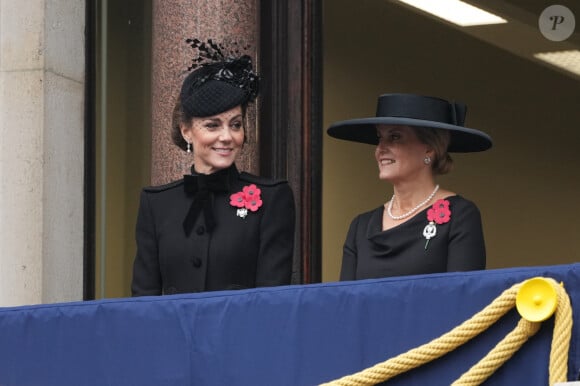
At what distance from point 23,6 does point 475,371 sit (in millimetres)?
4772

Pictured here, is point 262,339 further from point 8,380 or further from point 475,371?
point 8,380

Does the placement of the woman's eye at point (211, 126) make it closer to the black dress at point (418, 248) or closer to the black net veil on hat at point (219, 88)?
the black net veil on hat at point (219, 88)

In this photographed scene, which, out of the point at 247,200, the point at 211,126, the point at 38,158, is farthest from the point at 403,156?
the point at 38,158

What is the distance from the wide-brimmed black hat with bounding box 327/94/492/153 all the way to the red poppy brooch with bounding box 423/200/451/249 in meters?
0.29

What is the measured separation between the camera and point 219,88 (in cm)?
567

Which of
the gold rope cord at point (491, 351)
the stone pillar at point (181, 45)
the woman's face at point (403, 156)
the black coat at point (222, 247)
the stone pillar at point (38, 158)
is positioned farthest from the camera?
the stone pillar at point (38, 158)

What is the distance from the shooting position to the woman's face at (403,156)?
561 cm

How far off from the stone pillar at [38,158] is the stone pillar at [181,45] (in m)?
0.58

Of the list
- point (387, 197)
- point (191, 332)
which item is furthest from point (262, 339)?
point (387, 197)

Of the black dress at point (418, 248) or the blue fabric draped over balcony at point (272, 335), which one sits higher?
the black dress at point (418, 248)

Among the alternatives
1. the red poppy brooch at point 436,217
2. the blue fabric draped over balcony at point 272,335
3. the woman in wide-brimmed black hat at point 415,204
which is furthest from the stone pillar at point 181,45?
the blue fabric draped over balcony at point 272,335

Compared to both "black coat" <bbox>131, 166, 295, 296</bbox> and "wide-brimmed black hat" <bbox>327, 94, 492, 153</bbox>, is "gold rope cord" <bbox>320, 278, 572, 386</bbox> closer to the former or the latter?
"black coat" <bbox>131, 166, 295, 296</bbox>

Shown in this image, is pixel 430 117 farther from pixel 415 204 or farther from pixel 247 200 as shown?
pixel 247 200

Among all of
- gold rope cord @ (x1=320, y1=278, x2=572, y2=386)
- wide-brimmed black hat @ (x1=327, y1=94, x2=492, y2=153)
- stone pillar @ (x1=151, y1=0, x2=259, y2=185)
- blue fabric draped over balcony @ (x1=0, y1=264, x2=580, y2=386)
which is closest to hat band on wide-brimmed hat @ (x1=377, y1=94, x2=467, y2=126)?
wide-brimmed black hat @ (x1=327, y1=94, x2=492, y2=153)
